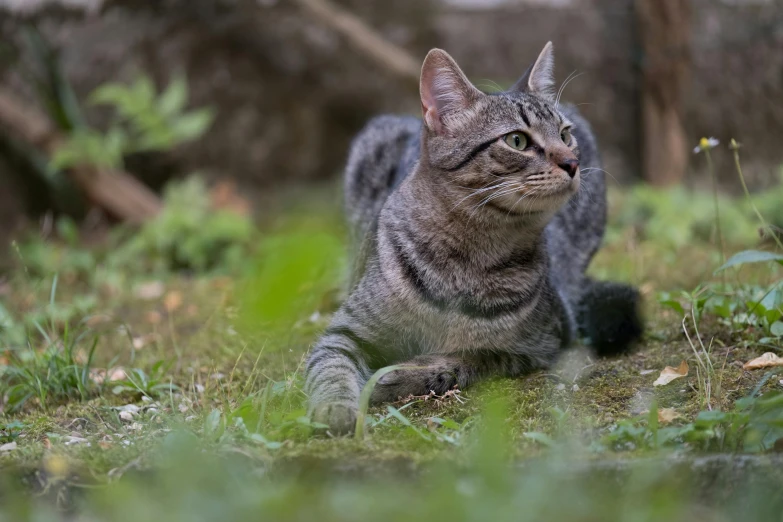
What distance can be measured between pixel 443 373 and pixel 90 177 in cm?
435

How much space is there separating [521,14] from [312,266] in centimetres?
685

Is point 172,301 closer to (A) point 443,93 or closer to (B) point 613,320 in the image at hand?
(A) point 443,93

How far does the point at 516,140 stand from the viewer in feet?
10.1

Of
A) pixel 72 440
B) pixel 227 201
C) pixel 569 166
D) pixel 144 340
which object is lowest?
pixel 144 340

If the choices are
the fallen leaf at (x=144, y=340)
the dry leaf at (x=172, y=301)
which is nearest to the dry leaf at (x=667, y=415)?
the fallen leaf at (x=144, y=340)

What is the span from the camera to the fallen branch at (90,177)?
20.2 feet

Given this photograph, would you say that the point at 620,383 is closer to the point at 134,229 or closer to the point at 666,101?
the point at 134,229

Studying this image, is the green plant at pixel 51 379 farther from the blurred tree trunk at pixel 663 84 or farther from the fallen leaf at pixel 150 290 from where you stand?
the blurred tree trunk at pixel 663 84

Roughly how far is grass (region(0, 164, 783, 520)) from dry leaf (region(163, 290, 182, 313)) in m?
0.49

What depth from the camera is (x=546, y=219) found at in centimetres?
308

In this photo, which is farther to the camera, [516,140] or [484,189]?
[516,140]

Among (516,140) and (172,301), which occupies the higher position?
(516,140)

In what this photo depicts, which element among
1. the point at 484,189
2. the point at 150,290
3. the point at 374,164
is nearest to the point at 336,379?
the point at 484,189

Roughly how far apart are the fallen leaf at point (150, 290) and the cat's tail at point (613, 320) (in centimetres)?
285
